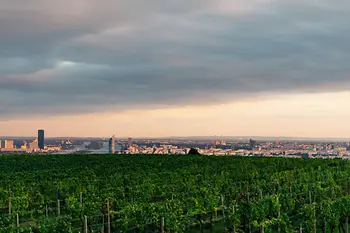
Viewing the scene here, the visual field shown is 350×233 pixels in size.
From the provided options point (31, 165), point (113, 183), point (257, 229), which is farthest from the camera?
point (31, 165)

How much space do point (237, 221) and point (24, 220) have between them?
11741 millimetres

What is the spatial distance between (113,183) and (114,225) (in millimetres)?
10309

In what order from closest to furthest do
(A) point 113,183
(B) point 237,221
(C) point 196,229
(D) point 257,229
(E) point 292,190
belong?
(B) point 237,221
(D) point 257,229
(C) point 196,229
(E) point 292,190
(A) point 113,183

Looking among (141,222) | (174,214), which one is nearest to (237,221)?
(174,214)

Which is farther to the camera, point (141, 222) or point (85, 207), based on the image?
point (85, 207)

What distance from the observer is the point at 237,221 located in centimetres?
1611

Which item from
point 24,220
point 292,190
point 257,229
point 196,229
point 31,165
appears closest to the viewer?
point 257,229

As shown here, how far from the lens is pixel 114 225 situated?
19.5 m

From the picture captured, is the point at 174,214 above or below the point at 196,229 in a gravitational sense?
above

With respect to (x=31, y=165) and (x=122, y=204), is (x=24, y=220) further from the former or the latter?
(x=31, y=165)

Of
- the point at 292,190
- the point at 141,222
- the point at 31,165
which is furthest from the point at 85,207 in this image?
the point at 31,165

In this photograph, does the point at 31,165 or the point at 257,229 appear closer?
the point at 257,229

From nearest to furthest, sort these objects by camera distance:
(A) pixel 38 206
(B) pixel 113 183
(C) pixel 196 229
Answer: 1. (C) pixel 196 229
2. (A) pixel 38 206
3. (B) pixel 113 183

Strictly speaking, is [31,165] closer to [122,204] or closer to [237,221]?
[122,204]
